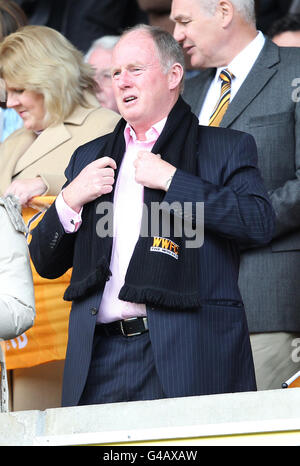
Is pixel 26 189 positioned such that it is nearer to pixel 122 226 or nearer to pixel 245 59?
pixel 122 226

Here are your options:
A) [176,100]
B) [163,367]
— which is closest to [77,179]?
[176,100]

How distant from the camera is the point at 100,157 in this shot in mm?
3604

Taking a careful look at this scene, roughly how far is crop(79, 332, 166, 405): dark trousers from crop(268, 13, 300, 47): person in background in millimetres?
2380

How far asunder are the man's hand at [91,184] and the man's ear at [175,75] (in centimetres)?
41

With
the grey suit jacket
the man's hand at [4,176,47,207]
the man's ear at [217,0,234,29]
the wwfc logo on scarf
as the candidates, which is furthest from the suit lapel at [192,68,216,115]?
the wwfc logo on scarf

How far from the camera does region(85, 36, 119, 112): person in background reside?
568 cm

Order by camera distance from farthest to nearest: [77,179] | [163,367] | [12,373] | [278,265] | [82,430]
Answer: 1. [12,373]
2. [278,265]
3. [77,179]
4. [163,367]
5. [82,430]

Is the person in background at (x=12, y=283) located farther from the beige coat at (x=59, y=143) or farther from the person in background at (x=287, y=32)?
the person in background at (x=287, y=32)

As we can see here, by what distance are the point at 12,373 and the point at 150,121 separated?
56.6 inches

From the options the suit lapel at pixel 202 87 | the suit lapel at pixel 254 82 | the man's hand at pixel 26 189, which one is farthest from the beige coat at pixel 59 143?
the suit lapel at pixel 254 82

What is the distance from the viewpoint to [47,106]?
4.54 m

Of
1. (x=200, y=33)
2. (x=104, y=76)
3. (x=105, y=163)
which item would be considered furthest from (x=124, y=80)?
(x=104, y=76)
